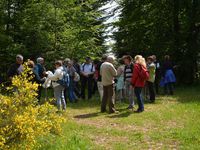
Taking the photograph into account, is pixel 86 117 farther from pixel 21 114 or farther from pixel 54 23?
pixel 54 23

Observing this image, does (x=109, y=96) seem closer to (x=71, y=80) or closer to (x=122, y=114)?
(x=122, y=114)

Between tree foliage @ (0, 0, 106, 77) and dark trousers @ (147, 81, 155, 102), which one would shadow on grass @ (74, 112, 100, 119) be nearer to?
dark trousers @ (147, 81, 155, 102)

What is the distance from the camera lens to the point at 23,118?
24.0 ft

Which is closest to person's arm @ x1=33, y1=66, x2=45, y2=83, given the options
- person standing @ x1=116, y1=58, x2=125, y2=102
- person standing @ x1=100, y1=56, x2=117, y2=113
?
person standing @ x1=100, y1=56, x2=117, y2=113

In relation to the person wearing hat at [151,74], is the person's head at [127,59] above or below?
above

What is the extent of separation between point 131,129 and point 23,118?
483cm

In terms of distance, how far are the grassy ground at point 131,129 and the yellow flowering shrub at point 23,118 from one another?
119 cm

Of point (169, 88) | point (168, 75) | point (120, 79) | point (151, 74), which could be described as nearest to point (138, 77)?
point (151, 74)

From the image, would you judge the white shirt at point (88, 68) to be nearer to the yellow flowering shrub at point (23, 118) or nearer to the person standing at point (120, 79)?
the person standing at point (120, 79)

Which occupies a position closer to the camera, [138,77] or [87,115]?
→ [138,77]

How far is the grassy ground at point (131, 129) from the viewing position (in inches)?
379

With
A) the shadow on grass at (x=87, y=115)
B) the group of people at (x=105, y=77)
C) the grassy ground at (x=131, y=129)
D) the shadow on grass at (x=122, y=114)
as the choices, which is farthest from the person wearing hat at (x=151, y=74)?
the shadow on grass at (x=87, y=115)

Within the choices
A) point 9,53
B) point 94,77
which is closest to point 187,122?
point 94,77

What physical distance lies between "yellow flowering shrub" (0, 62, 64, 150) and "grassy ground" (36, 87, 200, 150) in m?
1.19
